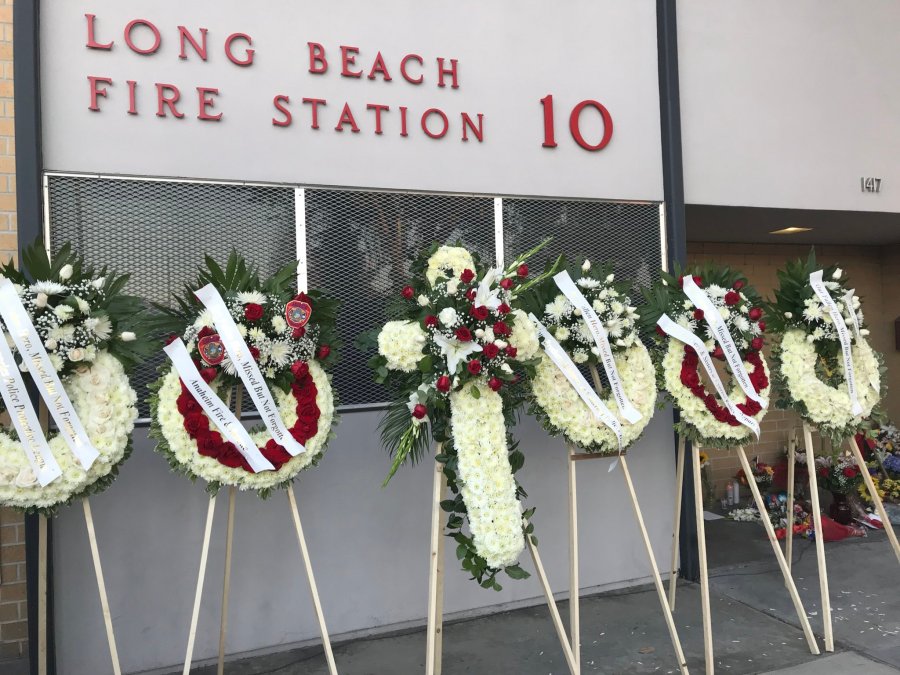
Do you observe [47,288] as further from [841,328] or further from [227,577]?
[841,328]

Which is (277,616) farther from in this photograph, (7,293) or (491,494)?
(7,293)

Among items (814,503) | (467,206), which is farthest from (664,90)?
(814,503)

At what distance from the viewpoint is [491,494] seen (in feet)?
9.20

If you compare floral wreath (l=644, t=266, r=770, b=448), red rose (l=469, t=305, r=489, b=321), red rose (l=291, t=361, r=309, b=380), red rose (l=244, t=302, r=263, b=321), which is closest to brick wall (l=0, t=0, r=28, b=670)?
red rose (l=244, t=302, r=263, b=321)

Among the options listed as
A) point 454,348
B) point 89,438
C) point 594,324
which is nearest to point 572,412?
point 594,324

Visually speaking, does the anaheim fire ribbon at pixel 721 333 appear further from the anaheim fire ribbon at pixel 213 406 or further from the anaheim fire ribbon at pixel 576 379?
the anaheim fire ribbon at pixel 213 406

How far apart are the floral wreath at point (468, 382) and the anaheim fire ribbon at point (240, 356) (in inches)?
18.5

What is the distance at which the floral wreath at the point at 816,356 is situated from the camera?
382cm

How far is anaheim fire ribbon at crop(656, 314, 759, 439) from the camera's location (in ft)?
11.3

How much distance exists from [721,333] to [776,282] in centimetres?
376

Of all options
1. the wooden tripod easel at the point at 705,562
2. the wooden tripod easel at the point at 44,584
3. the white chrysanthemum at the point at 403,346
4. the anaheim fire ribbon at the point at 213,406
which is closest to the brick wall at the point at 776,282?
the wooden tripod easel at the point at 705,562

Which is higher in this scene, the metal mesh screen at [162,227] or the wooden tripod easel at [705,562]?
the metal mesh screen at [162,227]

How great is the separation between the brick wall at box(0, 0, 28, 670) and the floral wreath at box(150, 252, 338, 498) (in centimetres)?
111

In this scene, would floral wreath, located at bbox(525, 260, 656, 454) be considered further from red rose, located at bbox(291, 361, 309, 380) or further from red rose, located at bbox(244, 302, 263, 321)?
red rose, located at bbox(244, 302, 263, 321)
